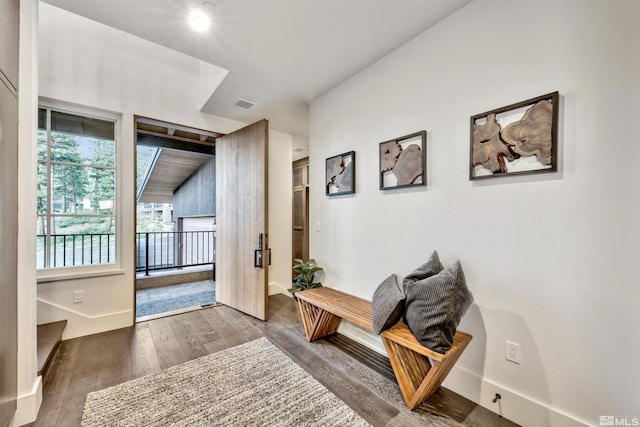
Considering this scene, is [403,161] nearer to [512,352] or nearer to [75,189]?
[512,352]

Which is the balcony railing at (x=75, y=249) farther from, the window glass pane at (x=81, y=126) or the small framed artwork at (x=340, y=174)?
the small framed artwork at (x=340, y=174)

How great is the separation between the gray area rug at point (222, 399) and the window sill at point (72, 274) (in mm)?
1312

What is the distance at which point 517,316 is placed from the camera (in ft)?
4.88

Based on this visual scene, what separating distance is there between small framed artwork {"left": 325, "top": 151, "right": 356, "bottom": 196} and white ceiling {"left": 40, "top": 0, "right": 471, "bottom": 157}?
0.80 m

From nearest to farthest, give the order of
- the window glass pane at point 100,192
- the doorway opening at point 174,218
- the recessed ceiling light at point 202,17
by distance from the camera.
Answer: the recessed ceiling light at point 202,17, the window glass pane at point 100,192, the doorway opening at point 174,218

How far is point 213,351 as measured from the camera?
2229mm

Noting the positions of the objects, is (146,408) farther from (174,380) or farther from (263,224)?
(263,224)

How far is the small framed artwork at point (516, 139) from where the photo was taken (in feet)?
4.42

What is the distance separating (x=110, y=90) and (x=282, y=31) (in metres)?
2.05

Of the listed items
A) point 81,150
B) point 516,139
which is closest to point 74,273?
point 81,150

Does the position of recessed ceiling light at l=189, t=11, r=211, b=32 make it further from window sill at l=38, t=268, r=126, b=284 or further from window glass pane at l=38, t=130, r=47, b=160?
window sill at l=38, t=268, r=126, b=284

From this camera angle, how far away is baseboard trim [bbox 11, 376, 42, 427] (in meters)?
1.43

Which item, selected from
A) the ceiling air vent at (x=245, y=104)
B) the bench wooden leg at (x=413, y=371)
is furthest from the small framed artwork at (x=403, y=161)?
the ceiling air vent at (x=245, y=104)

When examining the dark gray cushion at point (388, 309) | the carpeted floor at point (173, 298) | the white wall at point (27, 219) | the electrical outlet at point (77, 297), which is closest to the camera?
the white wall at point (27, 219)
